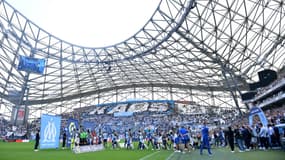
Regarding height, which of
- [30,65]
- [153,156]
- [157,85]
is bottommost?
[153,156]

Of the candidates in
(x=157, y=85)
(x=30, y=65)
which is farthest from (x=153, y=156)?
(x=157, y=85)

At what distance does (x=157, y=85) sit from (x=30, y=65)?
110 ft

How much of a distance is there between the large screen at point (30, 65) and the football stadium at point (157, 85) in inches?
5.0

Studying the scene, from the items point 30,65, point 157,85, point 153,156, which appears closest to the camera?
point 153,156

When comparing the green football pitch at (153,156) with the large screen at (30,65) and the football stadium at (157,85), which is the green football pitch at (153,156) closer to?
the football stadium at (157,85)

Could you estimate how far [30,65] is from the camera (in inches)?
1260

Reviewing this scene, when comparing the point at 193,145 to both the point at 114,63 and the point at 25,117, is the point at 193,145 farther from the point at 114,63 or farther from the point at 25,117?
the point at 25,117

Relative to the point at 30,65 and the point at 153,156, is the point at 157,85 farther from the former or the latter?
the point at 153,156

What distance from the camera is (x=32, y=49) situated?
1452 inches

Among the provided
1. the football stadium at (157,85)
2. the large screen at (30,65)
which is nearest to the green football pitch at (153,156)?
the football stadium at (157,85)

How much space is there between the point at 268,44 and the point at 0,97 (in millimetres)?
49978

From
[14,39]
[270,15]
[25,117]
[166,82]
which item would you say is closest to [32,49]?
[14,39]

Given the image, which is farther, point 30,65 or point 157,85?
point 157,85

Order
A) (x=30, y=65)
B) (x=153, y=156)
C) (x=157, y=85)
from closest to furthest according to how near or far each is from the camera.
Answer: (x=153, y=156), (x=30, y=65), (x=157, y=85)
